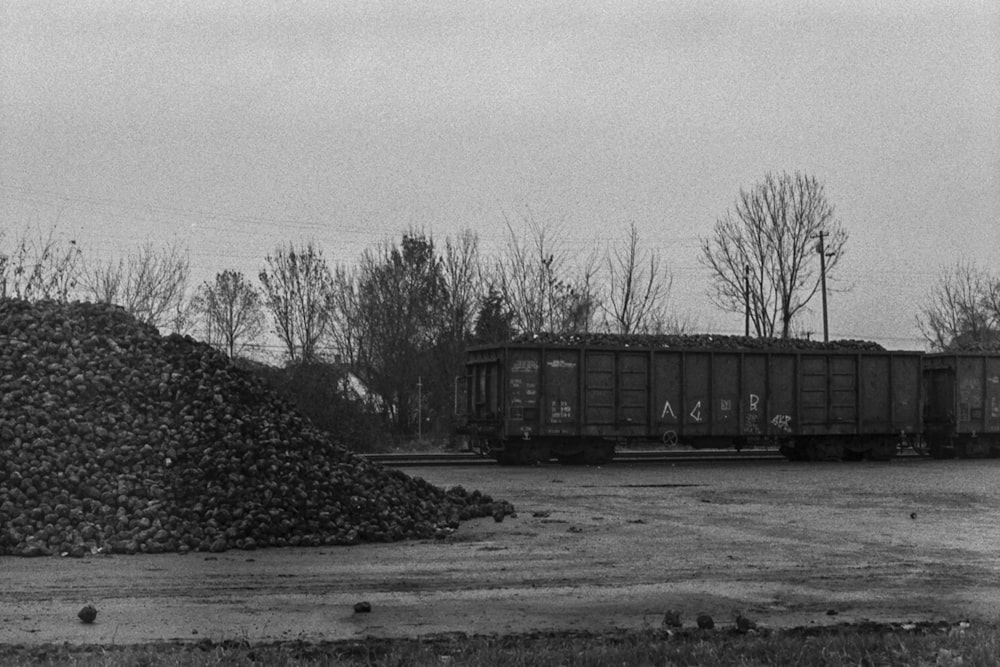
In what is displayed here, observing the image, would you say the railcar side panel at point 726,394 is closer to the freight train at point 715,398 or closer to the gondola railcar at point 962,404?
the freight train at point 715,398

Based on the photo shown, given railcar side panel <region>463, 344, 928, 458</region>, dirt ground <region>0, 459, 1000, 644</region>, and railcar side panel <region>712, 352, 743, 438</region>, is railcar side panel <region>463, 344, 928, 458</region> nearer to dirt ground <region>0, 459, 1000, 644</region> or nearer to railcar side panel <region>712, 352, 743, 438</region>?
railcar side panel <region>712, 352, 743, 438</region>

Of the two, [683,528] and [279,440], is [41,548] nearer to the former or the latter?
[279,440]

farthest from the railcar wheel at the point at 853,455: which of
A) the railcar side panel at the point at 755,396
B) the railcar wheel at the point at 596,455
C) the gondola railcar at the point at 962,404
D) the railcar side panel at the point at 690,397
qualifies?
the railcar wheel at the point at 596,455

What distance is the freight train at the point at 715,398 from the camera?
24062mm

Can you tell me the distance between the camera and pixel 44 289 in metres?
28.4

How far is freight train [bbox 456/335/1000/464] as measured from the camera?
24062mm

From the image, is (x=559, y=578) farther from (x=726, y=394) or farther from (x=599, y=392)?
(x=726, y=394)

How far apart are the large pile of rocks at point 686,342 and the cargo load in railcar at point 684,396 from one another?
0.04 m

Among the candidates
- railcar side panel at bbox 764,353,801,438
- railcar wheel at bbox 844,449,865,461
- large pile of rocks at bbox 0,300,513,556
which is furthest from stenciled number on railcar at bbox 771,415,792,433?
large pile of rocks at bbox 0,300,513,556

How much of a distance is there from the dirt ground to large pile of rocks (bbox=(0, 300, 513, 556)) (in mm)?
426

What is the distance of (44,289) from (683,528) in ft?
69.0

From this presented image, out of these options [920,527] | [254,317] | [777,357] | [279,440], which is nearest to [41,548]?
[279,440]

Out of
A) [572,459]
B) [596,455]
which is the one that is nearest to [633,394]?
[596,455]

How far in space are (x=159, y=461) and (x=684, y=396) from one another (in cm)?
1535
